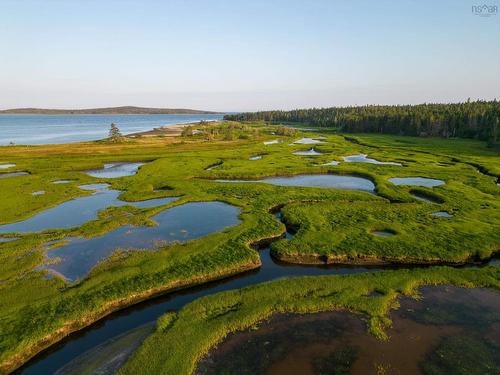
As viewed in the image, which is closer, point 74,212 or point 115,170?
point 74,212

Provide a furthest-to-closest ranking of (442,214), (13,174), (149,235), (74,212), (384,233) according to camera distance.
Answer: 1. (13,174)
2. (74,212)
3. (442,214)
4. (384,233)
5. (149,235)

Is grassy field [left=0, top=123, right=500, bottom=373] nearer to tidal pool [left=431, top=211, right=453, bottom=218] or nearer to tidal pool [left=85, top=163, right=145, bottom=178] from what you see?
tidal pool [left=431, top=211, right=453, bottom=218]

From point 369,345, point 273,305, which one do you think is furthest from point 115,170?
point 369,345

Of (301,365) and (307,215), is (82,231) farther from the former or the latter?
→ (301,365)

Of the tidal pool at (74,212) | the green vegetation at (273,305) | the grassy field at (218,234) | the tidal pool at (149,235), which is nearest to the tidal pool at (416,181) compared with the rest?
the grassy field at (218,234)

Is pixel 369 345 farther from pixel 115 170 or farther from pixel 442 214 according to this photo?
pixel 115 170

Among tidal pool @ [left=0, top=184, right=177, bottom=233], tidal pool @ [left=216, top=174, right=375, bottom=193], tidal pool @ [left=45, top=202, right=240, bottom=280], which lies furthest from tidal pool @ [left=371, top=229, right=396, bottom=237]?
tidal pool @ [left=0, top=184, right=177, bottom=233]

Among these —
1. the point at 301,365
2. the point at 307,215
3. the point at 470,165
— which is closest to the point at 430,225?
the point at 307,215
